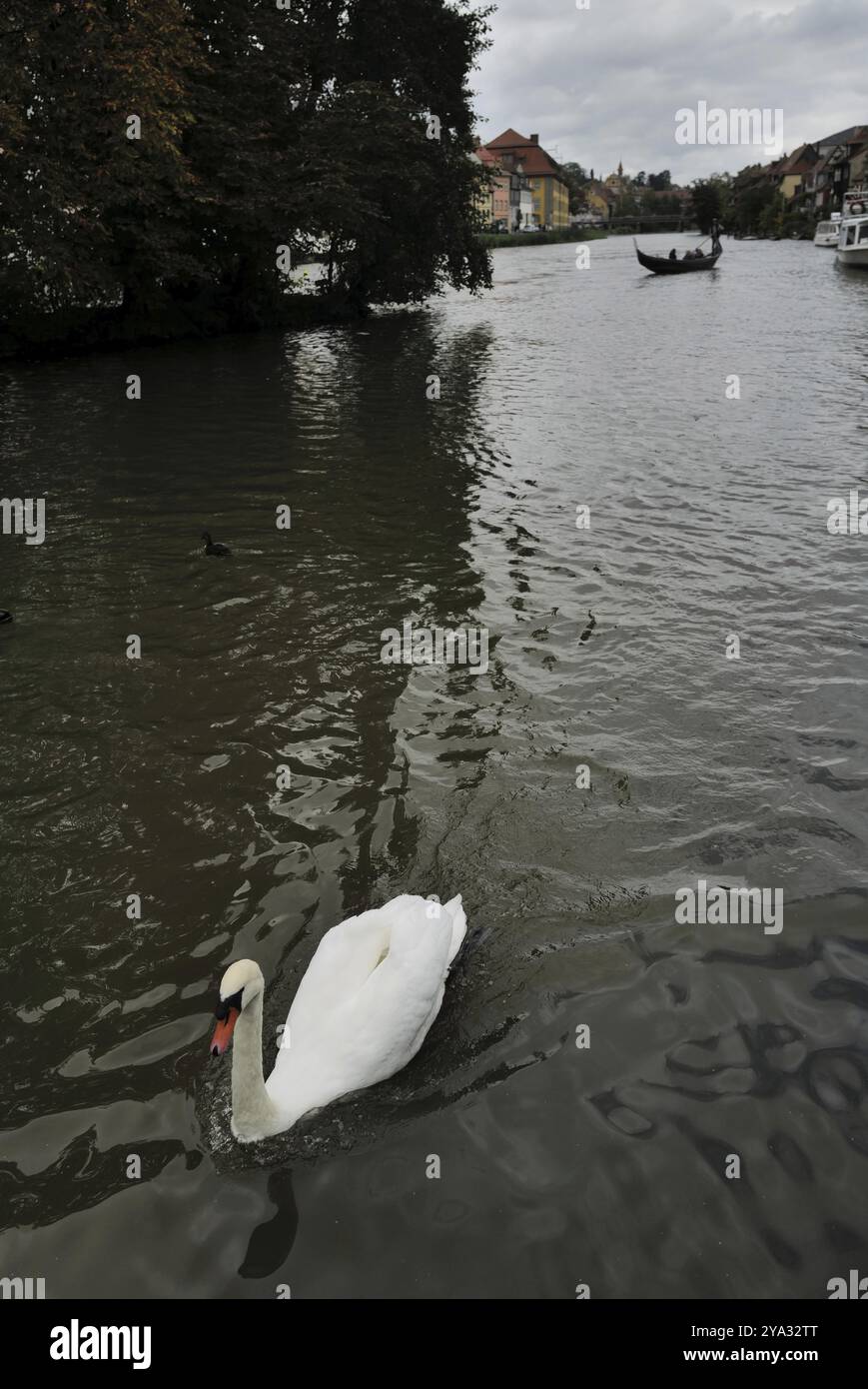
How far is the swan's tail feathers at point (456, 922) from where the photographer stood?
5.31m

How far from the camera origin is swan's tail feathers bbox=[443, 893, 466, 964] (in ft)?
17.4

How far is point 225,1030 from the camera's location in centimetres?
422

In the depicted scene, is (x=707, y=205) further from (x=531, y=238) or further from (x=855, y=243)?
(x=855, y=243)

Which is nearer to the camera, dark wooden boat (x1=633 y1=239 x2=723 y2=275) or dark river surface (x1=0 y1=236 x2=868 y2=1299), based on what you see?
dark river surface (x1=0 y1=236 x2=868 y2=1299)

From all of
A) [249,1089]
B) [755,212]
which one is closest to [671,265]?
[249,1089]

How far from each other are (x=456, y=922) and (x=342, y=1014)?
100 cm

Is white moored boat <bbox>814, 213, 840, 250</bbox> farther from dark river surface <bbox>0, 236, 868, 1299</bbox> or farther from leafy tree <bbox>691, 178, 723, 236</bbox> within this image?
dark river surface <bbox>0, 236, 868, 1299</bbox>

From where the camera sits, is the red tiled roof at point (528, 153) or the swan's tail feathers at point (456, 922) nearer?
the swan's tail feathers at point (456, 922)

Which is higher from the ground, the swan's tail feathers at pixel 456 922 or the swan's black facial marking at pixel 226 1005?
the swan's black facial marking at pixel 226 1005

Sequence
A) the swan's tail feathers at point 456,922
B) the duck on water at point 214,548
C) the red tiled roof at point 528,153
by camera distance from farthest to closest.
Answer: the red tiled roof at point 528,153 < the duck on water at point 214,548 < the swan's tail feathers at point 456,922

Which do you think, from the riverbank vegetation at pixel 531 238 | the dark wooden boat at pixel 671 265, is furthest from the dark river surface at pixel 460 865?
the riverbank vegetation at pixel 531 238

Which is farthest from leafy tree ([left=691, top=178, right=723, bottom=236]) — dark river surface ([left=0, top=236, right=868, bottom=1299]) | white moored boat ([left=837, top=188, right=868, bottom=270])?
dark river surface ([left=0, top=236, right=868, bottom=1299])

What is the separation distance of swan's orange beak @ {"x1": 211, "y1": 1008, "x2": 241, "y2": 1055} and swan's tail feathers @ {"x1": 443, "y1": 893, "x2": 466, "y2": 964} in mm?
1327

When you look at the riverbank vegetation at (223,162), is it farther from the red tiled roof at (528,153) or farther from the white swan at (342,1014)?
the red tiled roof at (528,153)
